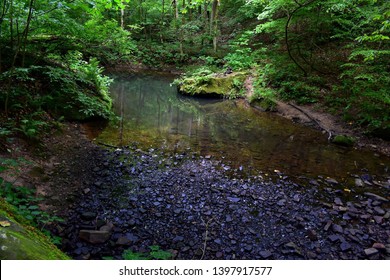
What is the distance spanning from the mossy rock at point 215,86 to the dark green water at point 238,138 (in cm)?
220

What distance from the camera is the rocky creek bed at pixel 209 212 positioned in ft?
12.8

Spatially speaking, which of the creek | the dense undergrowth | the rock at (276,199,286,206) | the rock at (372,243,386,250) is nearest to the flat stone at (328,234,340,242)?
the creek

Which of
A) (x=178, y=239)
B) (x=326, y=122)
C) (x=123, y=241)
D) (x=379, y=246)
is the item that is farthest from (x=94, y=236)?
(x=326, y=122)

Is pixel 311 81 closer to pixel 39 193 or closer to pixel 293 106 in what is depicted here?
pixel 293 106

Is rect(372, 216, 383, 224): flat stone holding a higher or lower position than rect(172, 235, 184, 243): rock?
higher

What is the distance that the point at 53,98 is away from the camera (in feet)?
26.8

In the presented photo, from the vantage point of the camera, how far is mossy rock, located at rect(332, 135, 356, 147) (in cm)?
845

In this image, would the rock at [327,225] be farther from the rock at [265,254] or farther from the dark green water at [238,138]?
the dark green water at [238,138]

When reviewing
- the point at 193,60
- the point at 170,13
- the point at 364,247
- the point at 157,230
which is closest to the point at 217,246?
the point at 157,230

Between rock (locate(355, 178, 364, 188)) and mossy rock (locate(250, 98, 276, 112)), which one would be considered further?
mossy rock (locate(250, 98, 276, 112))

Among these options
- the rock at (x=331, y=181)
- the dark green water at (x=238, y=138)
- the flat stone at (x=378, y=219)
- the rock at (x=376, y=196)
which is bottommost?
the flat stone at (x=378, y=219)

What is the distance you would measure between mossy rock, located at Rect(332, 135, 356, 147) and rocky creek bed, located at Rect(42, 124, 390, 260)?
86.9 inches

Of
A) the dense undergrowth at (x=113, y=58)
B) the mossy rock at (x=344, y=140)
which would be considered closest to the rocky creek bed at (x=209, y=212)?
the dense undergrowth at (x=113, y=58)

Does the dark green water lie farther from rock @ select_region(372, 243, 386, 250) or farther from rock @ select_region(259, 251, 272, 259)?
rock @ select_region(259, 251, 272, 259)
